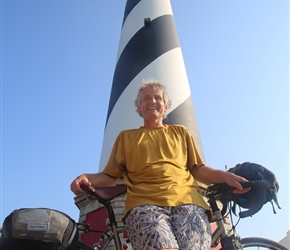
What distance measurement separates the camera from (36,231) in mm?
1541

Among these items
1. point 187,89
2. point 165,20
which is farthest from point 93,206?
point 165,20

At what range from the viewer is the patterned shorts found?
1.47 metres

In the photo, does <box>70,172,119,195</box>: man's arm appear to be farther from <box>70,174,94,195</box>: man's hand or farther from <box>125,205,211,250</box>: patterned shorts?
<box>125,205,211,250</box>: patterned shorts

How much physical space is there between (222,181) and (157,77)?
2814 millimetres

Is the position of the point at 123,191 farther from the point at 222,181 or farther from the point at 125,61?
the point at 125,61

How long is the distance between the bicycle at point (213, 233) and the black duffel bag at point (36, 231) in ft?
0.56

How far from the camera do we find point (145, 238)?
1490 millimetres

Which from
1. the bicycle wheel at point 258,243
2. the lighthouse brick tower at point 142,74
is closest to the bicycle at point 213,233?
the bicycle wheel at point 258,243

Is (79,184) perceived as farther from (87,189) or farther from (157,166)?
(157,166)

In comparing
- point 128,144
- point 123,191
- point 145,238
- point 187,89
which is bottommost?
point 145,238

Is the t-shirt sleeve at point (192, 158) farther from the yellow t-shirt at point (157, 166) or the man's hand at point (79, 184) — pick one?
the man's hand at point (79, 184)

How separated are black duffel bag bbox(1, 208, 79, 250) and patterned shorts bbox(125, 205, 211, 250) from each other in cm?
28

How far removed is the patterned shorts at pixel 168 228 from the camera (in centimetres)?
147

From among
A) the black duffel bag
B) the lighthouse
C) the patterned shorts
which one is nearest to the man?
the patterned shorts
